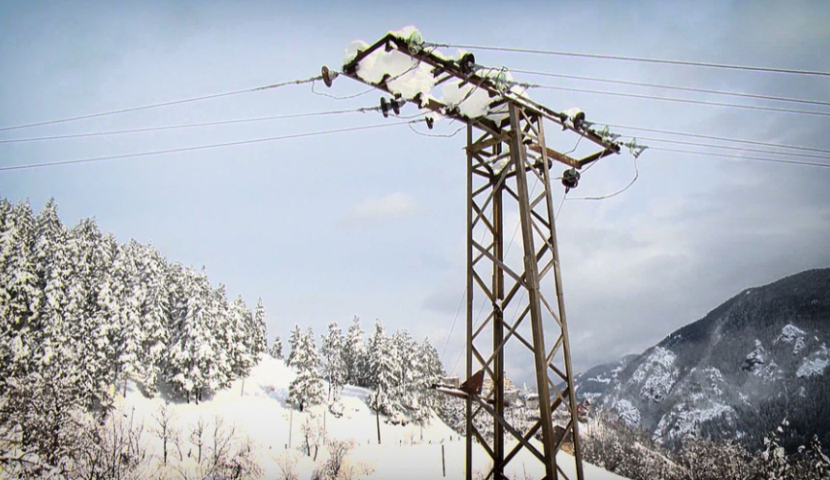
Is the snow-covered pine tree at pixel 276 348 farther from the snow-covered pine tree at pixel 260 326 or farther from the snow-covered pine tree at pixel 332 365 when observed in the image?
the snow-covered pine tree at pixel 332 365

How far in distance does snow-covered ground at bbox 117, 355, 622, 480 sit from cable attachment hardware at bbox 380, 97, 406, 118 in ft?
103

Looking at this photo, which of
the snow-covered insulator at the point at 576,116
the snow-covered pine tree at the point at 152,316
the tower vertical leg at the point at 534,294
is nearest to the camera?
the tower vertical leg at the point at 534,294

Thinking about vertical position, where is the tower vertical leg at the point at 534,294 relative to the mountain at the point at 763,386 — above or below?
above

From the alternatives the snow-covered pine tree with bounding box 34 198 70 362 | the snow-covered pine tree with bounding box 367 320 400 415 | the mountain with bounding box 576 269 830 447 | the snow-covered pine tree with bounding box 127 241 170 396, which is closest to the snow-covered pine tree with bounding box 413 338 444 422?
the snow-covered pine tree with bounding box 367 320 400 415

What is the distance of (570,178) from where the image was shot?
8844mm

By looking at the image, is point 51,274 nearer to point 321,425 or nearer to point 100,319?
point 100,319

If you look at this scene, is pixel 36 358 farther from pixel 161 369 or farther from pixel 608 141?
pixel 608 141

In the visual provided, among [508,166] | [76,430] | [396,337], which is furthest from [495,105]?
[396,337]

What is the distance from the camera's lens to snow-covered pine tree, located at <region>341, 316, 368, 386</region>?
71.6 meters

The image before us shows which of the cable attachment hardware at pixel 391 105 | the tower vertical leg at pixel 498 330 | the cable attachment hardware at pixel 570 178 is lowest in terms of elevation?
the tower vertical leg at pixel 498 330

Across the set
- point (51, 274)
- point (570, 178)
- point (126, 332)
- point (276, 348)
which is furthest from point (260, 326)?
point (570, 178)

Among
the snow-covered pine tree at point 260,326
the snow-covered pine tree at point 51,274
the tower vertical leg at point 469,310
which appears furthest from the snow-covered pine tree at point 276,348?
the tower vertical leg at point 469,310

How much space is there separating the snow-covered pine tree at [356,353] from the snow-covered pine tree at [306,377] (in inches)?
581

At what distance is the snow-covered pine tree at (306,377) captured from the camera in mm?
51969
